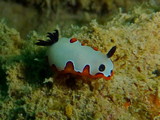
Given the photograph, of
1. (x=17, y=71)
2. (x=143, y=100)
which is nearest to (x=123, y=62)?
(x=143, y=100)

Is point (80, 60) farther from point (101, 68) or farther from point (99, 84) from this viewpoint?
point (99, 84)

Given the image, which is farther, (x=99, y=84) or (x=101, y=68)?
(x=99, y=84)

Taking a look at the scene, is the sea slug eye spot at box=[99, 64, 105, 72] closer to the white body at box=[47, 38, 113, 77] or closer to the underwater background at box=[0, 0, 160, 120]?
the white body at box=[47, 38, 113, 77]

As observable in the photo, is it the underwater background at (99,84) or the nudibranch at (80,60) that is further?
the underwater background at (99,84)

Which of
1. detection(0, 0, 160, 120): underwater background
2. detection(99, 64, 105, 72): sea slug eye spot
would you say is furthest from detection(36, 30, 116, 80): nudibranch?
detection(0, 0, 160, 120): underwater background

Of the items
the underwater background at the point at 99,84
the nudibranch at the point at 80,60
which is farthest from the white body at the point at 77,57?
the underwater background at the point at 99,84

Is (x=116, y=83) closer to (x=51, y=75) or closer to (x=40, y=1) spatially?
(x=51, y=75)

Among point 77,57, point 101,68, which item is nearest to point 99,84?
point 101,68

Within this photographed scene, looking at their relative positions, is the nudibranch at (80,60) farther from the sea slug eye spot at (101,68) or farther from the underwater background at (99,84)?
the underwater background at (99,84)

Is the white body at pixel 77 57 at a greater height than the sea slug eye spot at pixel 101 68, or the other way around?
the white body at pixel 77 57
